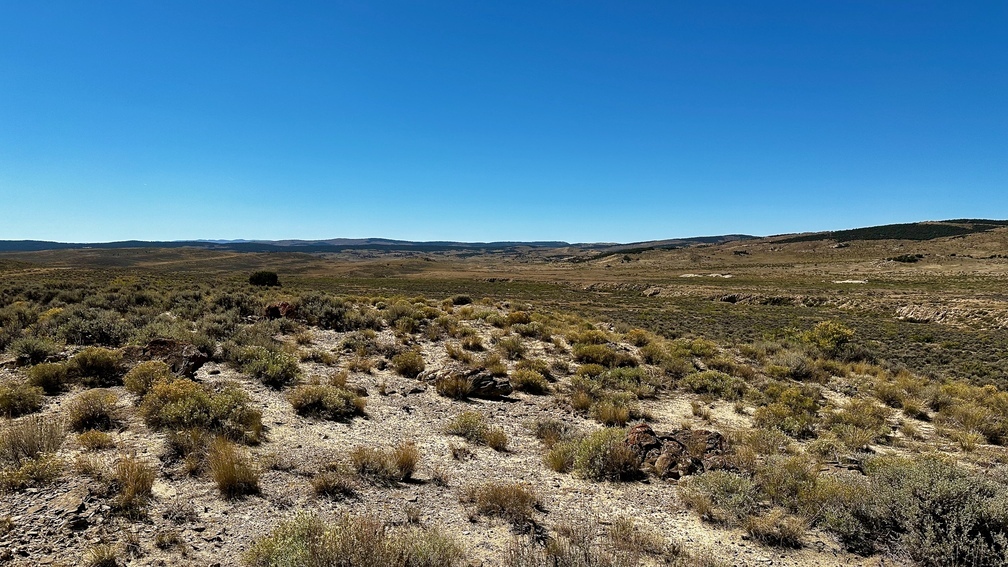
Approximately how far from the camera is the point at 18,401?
7.06 m

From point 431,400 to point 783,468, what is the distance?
22.5ft

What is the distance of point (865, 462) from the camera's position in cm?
681

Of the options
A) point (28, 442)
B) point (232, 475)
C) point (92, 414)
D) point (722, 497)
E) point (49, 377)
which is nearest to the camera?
point (232, 475)

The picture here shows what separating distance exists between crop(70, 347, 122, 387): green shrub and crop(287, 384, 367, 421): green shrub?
12.6ft

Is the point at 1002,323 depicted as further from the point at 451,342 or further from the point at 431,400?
the point at 431,400

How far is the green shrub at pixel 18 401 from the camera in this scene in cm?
692

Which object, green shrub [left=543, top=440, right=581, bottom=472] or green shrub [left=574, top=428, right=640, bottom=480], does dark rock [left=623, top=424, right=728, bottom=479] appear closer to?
green shrub [left=574, top=428, right=640, bottom=480]

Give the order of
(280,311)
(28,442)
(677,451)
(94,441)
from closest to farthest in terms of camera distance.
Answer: (28,442)
(94,441)
(677,451)
(280,311)

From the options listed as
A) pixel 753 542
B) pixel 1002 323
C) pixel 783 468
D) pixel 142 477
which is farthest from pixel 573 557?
pixel 1002 323

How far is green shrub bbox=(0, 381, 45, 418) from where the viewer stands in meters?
6.92

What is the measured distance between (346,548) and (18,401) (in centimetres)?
765

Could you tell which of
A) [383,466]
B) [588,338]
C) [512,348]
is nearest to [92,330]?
[383,466]

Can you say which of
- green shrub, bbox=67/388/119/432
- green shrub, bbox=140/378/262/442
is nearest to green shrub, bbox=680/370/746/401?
green shrub, bbox=140/378/262/442

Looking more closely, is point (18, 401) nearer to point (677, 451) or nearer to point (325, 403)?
point (325, 403)
